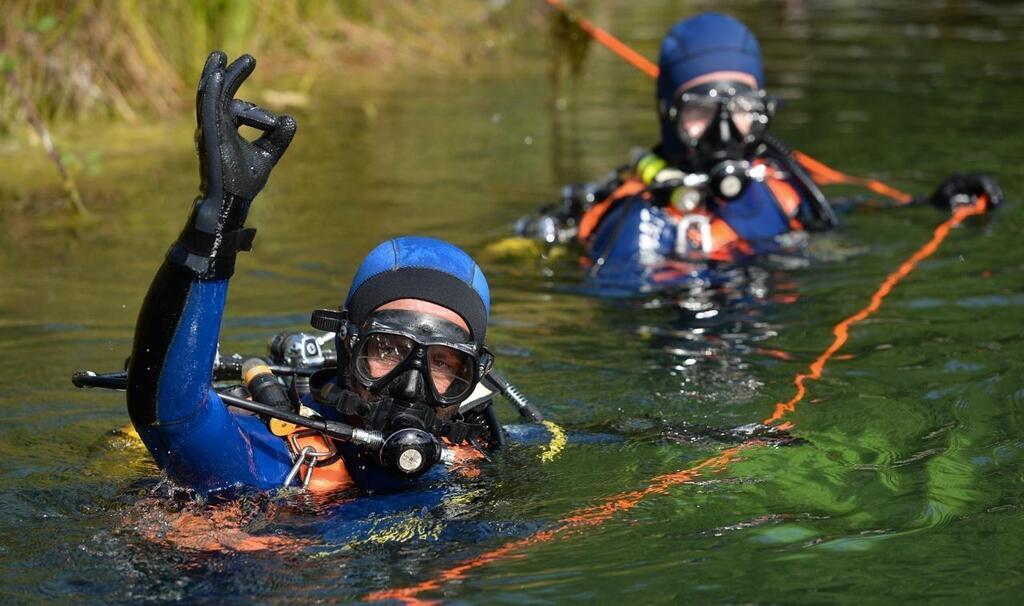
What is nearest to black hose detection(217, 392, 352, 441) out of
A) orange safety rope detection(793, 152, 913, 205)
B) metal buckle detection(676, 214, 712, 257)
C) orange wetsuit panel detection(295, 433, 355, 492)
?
orange wetsuit panel detection(295, 433, 355, 492)

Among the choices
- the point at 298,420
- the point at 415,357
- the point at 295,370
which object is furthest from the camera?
the point at 295,370

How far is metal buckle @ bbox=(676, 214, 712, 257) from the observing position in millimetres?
7039

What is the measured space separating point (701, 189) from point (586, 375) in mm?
1877

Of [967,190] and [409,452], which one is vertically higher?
[967,190]

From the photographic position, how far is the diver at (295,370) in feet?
10.5

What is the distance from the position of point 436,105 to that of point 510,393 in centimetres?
790

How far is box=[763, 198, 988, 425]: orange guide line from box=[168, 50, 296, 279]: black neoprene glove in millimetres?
2174

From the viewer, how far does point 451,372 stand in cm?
386

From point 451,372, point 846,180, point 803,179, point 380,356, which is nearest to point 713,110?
point 803,179

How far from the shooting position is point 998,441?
14.8 ft

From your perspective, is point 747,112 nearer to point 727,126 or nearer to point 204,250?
point 727,126

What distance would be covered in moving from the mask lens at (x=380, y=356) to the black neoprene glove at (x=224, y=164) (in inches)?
22.4

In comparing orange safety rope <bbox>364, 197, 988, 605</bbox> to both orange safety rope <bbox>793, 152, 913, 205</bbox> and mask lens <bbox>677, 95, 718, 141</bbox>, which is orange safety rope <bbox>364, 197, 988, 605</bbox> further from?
orange safety rope <bbox>793, 152, 913, 205</bbox>

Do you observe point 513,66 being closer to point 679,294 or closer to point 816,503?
point 679,294
